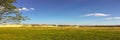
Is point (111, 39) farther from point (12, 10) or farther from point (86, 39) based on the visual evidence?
point (12, 10)

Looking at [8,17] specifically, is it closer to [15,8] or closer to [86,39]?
[15,8]

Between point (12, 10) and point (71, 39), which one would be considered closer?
point (71, 39)

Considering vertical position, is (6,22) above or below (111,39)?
above

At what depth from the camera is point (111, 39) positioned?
28312 mm

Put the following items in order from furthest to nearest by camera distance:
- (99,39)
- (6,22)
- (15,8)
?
1. (15,8)
2. (6,22)
3. (99,39)

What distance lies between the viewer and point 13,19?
3103 centimetres

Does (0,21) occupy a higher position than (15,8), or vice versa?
(15,8)

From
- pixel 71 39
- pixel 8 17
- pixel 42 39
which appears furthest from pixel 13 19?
pixel 71 39

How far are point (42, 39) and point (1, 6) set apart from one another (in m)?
7.67

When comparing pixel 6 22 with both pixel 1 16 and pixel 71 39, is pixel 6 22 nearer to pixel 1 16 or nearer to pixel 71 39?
pixel 1 16

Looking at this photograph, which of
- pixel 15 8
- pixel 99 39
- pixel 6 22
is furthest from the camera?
pixel 15 8

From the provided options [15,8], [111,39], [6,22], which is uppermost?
[15,8]

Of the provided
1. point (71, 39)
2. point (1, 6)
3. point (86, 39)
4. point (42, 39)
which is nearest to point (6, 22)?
point (1, 6)

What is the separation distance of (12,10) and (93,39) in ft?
40.0
